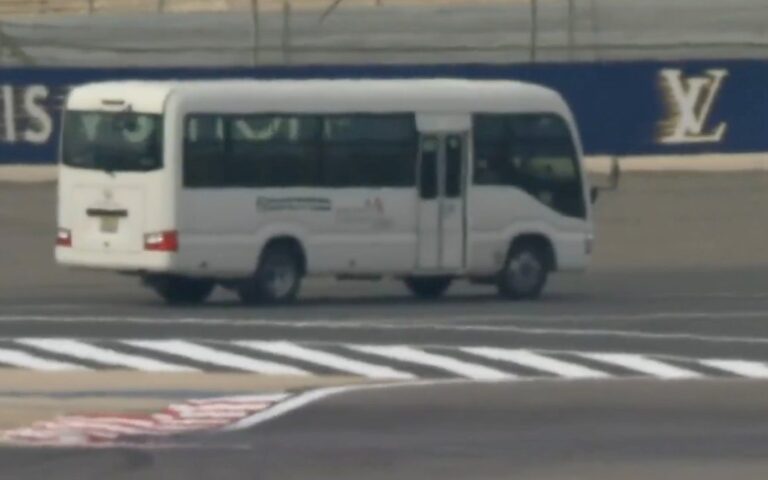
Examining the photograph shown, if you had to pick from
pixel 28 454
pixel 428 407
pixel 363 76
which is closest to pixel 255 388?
pixel 428 407

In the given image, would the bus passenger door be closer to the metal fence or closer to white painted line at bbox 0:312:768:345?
white painted line at bbox 0:312:768:345

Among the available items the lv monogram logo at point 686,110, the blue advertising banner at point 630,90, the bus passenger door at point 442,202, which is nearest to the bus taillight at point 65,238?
the bus passenger door at point 442,202

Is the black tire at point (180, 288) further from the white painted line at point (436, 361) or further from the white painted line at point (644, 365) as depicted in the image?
the white painted line at point (644, 365)

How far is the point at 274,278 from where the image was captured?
27031mm

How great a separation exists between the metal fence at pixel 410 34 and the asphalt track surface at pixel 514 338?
6.68 m

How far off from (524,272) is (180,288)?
3.83 metres

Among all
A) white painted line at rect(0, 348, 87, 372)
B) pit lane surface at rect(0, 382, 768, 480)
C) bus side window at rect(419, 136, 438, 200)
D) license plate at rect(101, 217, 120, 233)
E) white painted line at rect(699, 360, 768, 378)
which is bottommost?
white painted line at rect(0, 348, 87, 372)

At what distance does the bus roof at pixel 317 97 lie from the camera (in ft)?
88.4

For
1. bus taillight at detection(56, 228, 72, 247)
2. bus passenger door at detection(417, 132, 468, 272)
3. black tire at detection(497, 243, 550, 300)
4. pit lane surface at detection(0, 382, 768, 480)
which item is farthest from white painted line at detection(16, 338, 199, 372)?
black tire at detection(497, 243, 550, 300)

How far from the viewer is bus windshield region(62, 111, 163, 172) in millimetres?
26797

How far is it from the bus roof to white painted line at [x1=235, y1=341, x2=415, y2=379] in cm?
471

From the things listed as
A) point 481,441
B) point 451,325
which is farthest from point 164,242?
point 481,441

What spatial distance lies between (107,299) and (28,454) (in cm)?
1307

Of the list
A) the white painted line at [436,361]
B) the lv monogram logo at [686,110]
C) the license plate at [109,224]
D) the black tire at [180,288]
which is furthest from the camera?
the lv monogram logo at [686,110]
